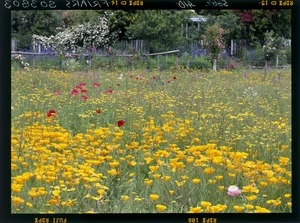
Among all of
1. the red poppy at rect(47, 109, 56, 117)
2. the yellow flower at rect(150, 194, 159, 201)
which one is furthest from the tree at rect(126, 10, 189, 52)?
the yellow flower at rect(150, 194, 159, 201)

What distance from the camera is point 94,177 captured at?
433 cm

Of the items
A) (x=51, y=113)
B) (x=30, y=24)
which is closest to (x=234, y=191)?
(x=51, y=113)

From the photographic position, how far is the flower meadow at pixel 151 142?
430 centimetres

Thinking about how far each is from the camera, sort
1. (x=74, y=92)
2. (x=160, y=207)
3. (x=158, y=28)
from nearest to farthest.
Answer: (x=160, y=207) → (x=158, y=28) → (x=74, y=92)

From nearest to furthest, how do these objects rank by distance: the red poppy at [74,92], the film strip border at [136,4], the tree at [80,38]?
the film strip border at [136,4] → the tree at [80,38] → the red poppy at [74,92]

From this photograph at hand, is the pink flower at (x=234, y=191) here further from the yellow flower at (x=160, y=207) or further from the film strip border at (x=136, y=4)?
the film strip border at (x=136, y=4)

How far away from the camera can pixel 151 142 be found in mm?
4457

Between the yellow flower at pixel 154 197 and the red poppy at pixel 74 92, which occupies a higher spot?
the red poppy at pixel 74 92

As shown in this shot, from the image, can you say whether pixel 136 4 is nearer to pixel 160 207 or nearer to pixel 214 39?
pixel 214 39

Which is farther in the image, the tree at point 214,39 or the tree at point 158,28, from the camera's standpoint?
the tree at point 214,39

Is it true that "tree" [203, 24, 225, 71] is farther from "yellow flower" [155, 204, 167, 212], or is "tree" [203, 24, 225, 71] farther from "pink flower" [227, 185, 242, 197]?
"yellow flower" [155, 204, 167, 212]

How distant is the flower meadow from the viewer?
4301 millimetres

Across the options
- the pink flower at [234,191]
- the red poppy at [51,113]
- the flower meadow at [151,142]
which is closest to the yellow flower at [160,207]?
the flower meadow at [151,142]

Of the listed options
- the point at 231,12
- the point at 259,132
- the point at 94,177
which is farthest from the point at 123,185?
the point at 231,12
